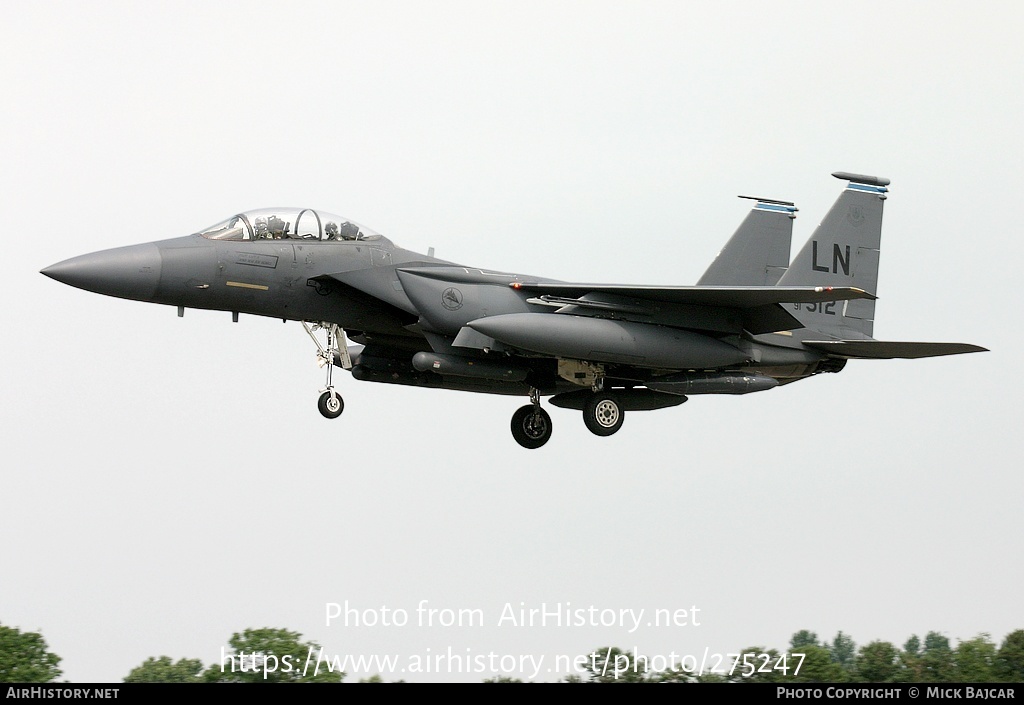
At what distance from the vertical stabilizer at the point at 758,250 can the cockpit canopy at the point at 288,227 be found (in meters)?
5.50

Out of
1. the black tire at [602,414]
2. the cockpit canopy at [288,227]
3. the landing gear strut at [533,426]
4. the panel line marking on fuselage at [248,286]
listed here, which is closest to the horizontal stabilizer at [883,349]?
the black tire at [602,414]

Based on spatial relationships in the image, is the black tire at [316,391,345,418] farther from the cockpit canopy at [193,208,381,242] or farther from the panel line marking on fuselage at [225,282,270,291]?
the cockpit canopy at [193,208,381,242]

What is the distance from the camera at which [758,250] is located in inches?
837

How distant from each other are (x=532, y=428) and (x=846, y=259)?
5.52 meters

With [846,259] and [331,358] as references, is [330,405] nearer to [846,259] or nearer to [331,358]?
[331,358]

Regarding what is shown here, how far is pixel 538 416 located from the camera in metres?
20.2

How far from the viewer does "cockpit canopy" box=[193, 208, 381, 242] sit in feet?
59.0

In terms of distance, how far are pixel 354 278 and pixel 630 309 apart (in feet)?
12.1

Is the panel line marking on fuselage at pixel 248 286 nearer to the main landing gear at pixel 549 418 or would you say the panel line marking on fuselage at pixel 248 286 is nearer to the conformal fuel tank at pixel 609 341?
the conformal fuel tank at pixel 609 341

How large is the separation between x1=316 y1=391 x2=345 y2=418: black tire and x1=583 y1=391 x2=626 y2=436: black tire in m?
3.45

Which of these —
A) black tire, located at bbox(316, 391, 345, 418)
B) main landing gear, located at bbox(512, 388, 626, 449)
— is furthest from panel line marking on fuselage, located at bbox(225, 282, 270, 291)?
main landing gear, located at bbox(512, 388, 626, 449)
